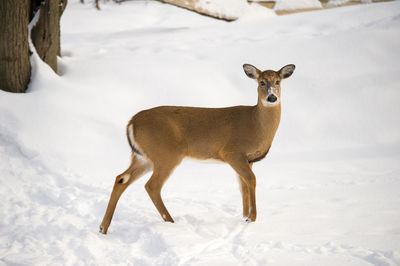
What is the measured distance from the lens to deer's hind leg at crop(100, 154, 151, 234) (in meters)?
4.84

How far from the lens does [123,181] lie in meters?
4.96

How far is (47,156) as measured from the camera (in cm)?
743


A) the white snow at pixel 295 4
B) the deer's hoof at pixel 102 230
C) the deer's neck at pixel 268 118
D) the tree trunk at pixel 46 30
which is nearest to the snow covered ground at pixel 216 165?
the deer's hoof at pixel 102 230

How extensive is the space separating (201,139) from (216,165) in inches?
133

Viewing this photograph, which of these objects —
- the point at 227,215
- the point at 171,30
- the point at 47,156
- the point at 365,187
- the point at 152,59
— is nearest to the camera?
the point at 227,215

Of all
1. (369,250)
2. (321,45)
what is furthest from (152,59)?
(369,250)

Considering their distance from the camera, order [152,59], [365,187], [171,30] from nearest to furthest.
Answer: [365,187] < [152,59] < [171,30]

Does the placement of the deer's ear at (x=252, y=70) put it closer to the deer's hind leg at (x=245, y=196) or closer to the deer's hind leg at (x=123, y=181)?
the deer's hind leg at (x=245, y=196)

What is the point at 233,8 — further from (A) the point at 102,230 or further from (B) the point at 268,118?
(A) the point at 102,230

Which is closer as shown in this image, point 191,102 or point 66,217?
point 66,217

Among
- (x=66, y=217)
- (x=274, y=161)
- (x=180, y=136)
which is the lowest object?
(x=274, y=161)

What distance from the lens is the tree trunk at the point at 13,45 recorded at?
8.03 m

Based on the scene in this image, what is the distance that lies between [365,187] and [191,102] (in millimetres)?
4014

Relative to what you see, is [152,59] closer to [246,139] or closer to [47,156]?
[47,156]
